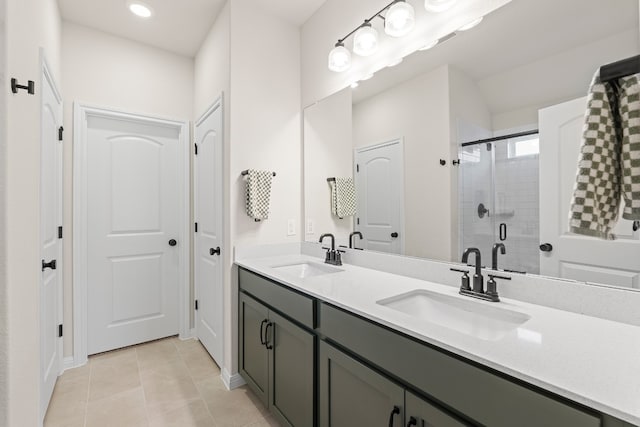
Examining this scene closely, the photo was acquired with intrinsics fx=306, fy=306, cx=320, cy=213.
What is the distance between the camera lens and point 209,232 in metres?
2.63

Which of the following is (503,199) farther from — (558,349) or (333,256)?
(333,256)

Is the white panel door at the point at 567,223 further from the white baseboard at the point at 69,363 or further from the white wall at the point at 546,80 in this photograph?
the white baseboard at the point at 69,363

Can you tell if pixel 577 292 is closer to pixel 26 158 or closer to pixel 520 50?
pixel 520 50

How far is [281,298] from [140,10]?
2431 millimetres

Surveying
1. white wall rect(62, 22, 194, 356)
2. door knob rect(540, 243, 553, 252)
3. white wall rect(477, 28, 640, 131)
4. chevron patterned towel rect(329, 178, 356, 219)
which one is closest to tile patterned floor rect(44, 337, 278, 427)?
white wall rect(62, 22, 194, 356)

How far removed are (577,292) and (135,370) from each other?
9.44 ft

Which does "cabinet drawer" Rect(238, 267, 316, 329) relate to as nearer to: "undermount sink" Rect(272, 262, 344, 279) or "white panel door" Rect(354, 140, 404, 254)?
"undermount sink" Rect(272, 262, 344, 279)

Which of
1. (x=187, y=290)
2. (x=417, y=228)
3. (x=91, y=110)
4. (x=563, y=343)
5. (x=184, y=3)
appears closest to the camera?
(x=563, y=343)

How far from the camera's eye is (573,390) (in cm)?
62


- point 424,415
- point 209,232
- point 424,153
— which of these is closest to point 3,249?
point 424,415

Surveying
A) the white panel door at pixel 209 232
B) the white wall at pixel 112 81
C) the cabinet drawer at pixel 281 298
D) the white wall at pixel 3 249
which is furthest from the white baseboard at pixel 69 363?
the white wall at pixel 3 249

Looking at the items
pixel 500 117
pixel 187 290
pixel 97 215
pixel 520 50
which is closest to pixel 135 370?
pixel 187 290

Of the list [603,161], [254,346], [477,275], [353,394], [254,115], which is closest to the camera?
[603,161]

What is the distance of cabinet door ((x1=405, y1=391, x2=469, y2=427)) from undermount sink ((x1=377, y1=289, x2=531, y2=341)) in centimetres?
36
